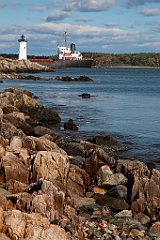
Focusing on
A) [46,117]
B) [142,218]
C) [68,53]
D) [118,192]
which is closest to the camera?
[142,218]

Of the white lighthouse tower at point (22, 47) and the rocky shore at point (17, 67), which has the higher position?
the white lighthouse tower at point (22, 47)

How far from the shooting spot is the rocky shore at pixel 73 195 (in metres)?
9.02

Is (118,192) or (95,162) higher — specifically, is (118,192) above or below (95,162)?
below

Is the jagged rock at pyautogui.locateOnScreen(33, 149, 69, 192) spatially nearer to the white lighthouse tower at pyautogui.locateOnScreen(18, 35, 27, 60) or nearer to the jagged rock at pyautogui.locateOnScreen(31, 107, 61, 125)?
the jagged rock at pyautogui.locateOnScreen(31, 107, 61, 125)

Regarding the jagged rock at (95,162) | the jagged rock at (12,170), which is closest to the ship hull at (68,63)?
the jagged rock at (95,162)

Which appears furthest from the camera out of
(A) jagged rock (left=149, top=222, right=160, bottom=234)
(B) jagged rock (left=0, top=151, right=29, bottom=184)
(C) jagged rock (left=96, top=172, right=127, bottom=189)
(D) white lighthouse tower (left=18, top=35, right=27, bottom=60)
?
(D) white lighthouse tower (left=18, top=35, right=27, bottom=60)

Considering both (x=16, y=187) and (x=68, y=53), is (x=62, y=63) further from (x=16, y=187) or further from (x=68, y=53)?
(x=16, y=187)

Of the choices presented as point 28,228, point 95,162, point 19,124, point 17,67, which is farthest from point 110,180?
point 17,67

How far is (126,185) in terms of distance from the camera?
1388 cm

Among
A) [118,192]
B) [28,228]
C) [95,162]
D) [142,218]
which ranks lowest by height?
[142,218]

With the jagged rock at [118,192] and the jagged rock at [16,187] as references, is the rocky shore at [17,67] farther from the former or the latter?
the jagged rock at [16,187]

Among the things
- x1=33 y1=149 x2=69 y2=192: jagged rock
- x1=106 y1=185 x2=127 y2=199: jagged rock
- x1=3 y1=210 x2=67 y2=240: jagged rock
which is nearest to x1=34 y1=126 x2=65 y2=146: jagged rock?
x1=33 y1=149 x2=69 y2=192: jagged rock

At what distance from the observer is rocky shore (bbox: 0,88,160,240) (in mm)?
9018

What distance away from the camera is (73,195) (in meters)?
13.2
